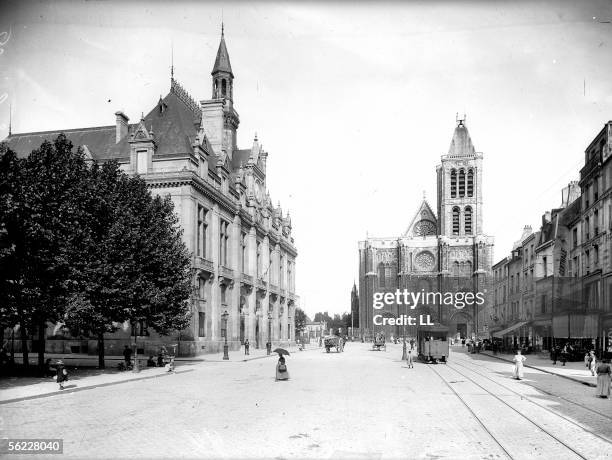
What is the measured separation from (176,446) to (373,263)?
9444cm

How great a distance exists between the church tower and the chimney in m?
63.4

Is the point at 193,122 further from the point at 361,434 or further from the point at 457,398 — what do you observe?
the point at 361,434

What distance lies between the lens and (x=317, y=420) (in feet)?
42.4

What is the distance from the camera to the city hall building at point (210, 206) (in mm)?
41500

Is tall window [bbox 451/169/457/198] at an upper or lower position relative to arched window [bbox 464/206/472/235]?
upper

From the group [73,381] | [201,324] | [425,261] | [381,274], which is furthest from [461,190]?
[73,381]

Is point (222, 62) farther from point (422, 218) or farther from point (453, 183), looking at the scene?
point (422, 218)

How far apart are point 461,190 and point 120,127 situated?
66.4 meters

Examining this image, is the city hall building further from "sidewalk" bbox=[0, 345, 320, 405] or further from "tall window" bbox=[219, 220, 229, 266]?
"sidewalk" bbox=[0, 345, 320, 405]

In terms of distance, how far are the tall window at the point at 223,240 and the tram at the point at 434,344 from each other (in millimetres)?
18814

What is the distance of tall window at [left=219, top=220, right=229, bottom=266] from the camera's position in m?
48.4

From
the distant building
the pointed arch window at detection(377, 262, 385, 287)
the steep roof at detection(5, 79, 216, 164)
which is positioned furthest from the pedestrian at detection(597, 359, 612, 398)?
the pointed arch window at detection(377, 262, 385, 287)

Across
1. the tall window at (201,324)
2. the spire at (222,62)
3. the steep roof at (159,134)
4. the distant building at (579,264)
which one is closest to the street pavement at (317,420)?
the distant building at (579,264)

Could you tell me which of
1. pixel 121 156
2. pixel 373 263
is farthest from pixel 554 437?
pixel 373 263
